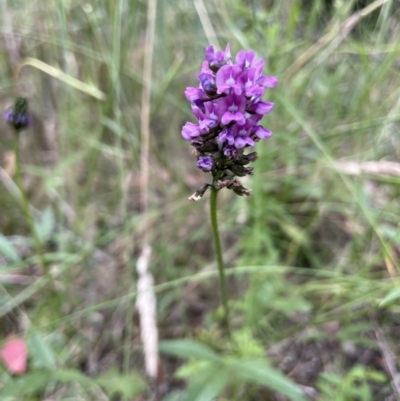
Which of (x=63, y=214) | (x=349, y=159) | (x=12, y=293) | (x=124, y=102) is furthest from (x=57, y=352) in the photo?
(x=349, y=159)

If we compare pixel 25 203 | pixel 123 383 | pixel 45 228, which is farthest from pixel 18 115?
pixel 123 383

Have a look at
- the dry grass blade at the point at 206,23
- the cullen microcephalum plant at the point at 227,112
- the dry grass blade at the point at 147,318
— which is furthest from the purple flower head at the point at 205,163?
the dry grass blade at the point at 206,23

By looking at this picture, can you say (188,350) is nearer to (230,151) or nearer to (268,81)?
(230,151)

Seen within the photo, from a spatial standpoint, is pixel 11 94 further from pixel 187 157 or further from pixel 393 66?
pixel 393 66

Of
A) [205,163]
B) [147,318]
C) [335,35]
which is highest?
[335,35]

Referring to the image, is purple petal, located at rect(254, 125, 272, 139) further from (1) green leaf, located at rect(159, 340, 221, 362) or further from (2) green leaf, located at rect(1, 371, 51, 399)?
(2) green leaf, located at rect(1, 371, 51, 399)

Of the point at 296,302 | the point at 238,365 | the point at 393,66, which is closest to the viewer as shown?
the point at 238,365

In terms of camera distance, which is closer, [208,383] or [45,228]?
[208,383]

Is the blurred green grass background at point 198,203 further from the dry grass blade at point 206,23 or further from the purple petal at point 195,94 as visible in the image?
the purple petal at point 195,94
